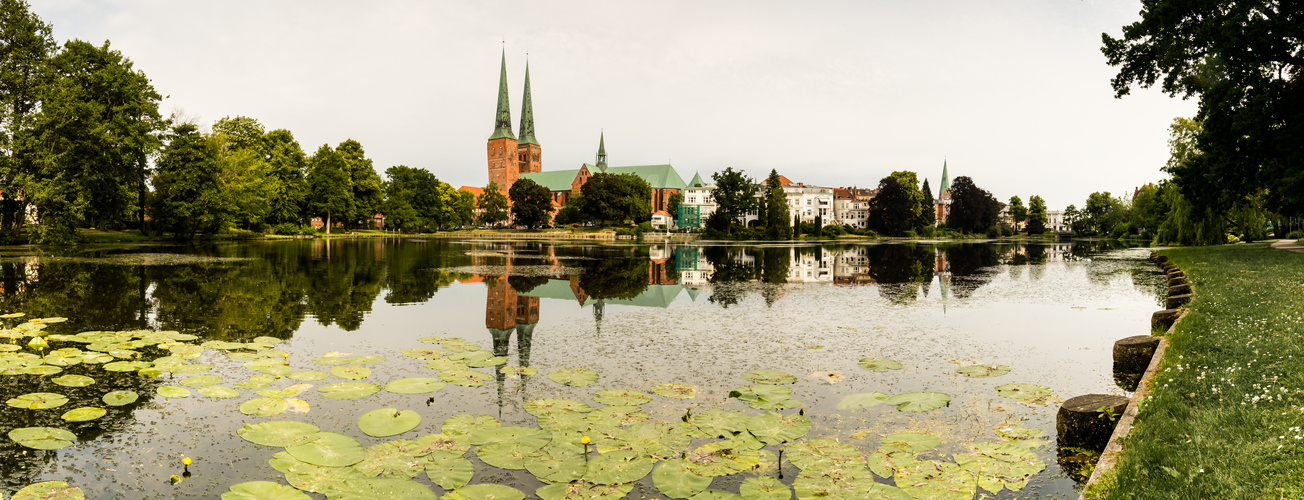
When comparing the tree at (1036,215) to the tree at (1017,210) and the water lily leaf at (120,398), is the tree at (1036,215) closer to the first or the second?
the tree at (1017,210)

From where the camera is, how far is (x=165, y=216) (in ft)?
150

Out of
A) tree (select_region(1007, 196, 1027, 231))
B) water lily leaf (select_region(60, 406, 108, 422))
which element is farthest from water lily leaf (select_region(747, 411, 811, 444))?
tree (select_region(1007, 196, 1027, 231))

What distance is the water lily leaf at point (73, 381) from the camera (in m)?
6.75

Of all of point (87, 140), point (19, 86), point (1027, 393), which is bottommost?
point (1027, 393)

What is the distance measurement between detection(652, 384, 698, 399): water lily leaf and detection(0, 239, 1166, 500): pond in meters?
0.04

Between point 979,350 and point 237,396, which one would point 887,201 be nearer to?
point 979,350

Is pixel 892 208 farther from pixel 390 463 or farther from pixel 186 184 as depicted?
pixel 390 463

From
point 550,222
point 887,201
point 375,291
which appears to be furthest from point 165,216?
point 887,201

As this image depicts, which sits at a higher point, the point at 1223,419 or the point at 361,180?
the point at 361,180

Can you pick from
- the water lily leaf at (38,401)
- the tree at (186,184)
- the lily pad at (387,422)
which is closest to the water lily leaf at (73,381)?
the water lily leaf at (38,401)

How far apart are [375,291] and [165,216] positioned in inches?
1579

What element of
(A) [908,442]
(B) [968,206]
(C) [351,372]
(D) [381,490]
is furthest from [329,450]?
(B) [968,206]

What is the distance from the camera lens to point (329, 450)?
16.0 feet

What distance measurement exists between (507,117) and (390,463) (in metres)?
137
